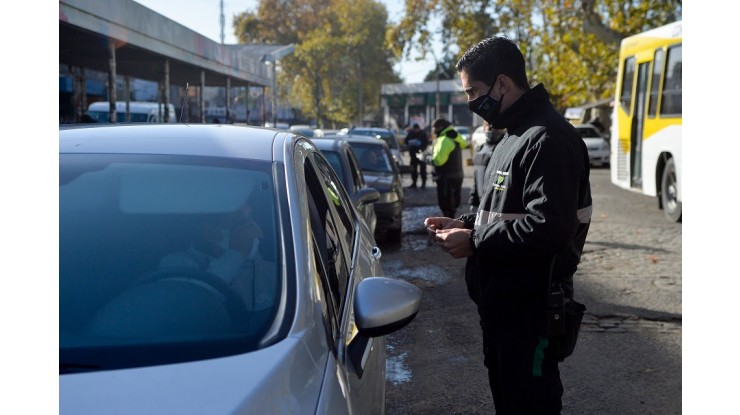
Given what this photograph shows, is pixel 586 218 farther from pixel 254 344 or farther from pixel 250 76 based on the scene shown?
pixel 250 76

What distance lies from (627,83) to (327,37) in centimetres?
4933

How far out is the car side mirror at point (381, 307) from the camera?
257 cm

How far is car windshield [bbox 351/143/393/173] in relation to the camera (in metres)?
13.1

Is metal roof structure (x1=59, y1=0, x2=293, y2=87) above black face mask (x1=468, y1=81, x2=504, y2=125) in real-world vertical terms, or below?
above

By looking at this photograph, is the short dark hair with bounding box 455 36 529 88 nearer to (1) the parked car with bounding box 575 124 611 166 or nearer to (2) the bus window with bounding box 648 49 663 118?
(2) the bus window with bounding box 648 49 663 118

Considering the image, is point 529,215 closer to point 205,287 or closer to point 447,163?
point 205,287

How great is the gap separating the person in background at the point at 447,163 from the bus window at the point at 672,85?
3663 mm

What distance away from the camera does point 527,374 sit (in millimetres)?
3205

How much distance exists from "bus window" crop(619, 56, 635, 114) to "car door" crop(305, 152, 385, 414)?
13.7m

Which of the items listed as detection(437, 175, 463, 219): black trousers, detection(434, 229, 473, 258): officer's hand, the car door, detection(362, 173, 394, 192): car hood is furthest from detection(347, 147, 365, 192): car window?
detection(434, 229, 473, 258): officer's hand

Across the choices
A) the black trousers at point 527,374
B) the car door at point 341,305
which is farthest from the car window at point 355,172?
the black trousers at point 527,374

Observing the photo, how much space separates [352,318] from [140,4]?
12.6 meters

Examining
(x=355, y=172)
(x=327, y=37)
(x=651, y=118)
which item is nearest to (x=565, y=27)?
(x=651, y=118)

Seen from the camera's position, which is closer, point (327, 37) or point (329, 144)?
point (329, 144)
